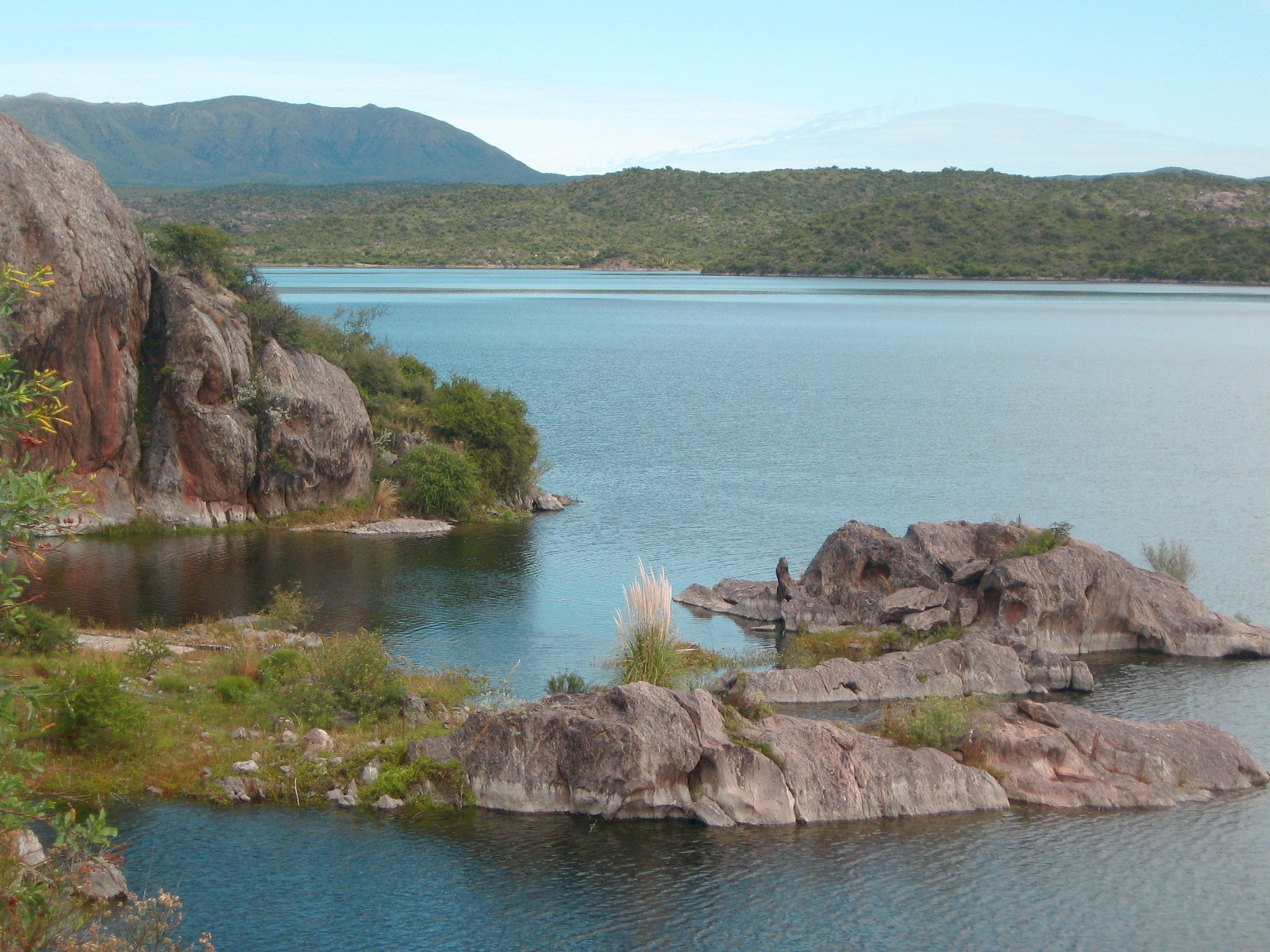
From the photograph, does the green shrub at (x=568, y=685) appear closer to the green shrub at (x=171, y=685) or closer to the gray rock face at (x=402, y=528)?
the green shrub at (x=171, y=685)

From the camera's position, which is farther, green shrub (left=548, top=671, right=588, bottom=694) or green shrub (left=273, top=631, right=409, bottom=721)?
green shrub (left=548, top=671, right=588, bottom=694)

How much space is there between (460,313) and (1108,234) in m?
91.6

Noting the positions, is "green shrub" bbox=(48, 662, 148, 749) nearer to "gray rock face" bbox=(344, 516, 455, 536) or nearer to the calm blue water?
the calm blue water

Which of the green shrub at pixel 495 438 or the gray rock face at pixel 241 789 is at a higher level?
the green shrub at pixel 495 438

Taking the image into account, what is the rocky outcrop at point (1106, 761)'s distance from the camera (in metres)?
20.4

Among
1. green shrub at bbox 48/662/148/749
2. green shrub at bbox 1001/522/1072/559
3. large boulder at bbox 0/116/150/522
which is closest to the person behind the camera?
green shrub at bbox 48/662/148/749

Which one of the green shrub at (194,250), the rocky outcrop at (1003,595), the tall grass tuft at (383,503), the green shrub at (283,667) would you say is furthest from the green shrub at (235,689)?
the green shrub at (194,250)

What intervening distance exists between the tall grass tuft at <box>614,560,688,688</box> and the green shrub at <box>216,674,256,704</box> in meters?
6.98

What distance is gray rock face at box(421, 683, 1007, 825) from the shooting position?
62.7ft

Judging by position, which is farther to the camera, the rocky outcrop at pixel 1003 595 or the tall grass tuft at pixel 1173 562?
the tall grass tuft at pixel 1173 562

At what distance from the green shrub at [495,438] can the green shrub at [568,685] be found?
773 inches

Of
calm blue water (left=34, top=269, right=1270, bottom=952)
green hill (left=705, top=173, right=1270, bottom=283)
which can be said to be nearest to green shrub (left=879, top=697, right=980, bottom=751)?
calm blue water (left=34, top=269, right=1270, bottom=952)

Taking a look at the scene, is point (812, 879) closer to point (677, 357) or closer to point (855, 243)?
point (677, 357)

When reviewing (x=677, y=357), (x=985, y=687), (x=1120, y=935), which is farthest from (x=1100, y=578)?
(x=677, y=357)
